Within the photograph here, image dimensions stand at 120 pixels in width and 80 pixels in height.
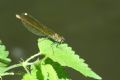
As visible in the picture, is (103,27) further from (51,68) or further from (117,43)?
(51,68)

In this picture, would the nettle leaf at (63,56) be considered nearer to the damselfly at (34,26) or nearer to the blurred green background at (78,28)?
the damselfly at (34,26)

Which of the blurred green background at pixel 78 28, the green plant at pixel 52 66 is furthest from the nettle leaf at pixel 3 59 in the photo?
the blurred green background at pixel 78 28

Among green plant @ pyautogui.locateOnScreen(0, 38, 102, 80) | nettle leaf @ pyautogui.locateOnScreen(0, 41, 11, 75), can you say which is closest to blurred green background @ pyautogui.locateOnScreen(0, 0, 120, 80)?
nettle leaf @ pyautogui.locateOnScreen(0, 41, 11, 75)

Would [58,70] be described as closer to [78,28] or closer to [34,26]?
[34,26]

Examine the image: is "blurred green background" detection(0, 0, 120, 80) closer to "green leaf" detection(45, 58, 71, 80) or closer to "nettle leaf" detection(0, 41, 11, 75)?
"nettle leaf" detection(0, 41, 11, 75)

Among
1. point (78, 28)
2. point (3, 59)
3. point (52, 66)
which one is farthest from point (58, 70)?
point (78, 28)

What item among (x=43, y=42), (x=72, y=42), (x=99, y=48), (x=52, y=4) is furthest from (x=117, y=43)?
(x=43, y=42)

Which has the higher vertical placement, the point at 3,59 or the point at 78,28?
the point at 78,28
